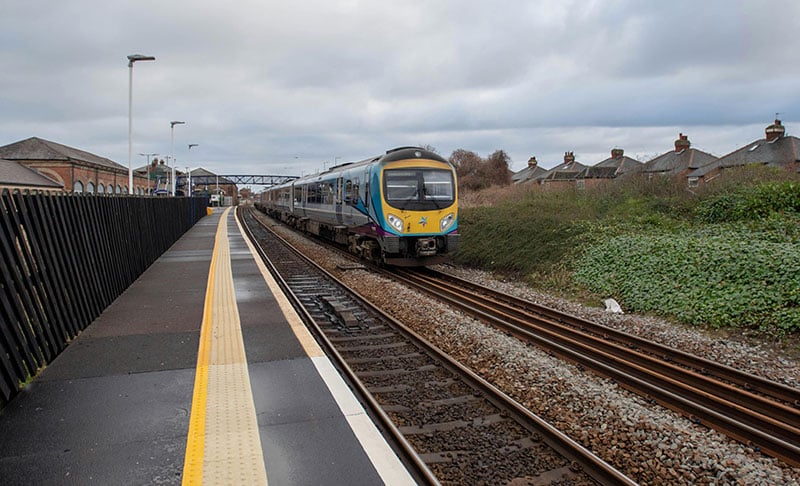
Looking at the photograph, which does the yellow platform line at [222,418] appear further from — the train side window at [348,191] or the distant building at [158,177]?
the distant building at [158,177]

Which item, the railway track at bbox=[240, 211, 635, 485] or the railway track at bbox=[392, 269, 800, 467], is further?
the railway track at bbox=[392, 269, 800, 467]

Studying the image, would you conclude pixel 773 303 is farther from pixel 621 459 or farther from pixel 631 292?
pixel 621 459

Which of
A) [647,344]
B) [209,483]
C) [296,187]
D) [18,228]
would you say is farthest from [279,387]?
[296,187]

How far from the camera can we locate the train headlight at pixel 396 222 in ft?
41.3

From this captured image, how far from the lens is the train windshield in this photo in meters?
12.7

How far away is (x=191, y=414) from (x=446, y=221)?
951 centimetres

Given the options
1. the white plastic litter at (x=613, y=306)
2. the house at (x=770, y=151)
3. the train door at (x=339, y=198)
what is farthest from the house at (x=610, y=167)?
the white plastic litter at (x=613, y=306)

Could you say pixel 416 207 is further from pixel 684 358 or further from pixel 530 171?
pixel 530 171

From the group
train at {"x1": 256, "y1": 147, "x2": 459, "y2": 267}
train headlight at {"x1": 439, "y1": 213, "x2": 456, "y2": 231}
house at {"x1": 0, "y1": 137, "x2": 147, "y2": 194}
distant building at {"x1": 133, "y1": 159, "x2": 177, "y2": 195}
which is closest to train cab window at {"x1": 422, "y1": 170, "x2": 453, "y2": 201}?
train at {"x1": 256, "y1": 147, "x2": 459, "y2": 267}

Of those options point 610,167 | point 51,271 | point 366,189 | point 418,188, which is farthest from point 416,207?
point 610,167

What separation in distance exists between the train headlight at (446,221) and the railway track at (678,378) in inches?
161

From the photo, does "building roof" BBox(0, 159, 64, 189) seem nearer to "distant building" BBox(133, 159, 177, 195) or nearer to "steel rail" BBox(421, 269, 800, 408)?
"distant building" BBox(133, 159, 177, 195)

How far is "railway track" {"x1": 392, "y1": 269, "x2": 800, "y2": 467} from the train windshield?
4.20 meters

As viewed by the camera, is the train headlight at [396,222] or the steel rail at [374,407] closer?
the steel rail at [374,407]
